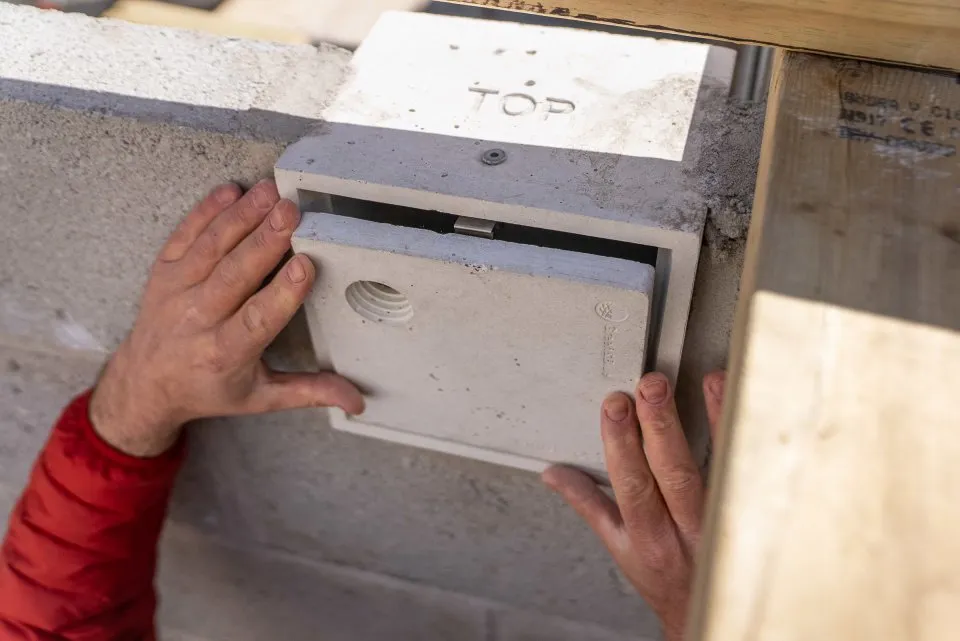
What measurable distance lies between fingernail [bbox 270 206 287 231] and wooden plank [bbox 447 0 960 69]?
11.5 inches

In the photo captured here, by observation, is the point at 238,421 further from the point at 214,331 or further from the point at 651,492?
the point at 651,492

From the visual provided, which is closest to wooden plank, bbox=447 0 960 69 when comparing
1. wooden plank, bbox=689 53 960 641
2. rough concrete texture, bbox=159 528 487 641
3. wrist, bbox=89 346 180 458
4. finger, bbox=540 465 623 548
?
wooden plank, bbox=689 53 960 641

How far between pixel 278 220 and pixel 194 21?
340 mm

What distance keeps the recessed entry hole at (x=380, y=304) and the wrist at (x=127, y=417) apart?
31 centimetres

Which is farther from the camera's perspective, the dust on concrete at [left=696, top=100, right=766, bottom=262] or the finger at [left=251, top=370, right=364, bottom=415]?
the finger at [left=251, top=370, right=364, bottom=415]

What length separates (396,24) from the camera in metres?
0.85

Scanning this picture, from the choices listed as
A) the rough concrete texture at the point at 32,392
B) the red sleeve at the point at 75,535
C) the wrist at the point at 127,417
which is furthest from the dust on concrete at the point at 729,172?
the rough concrete texture at the point at 32,392

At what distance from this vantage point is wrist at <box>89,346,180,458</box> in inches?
37.5

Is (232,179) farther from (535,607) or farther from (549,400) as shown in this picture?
(535,607)

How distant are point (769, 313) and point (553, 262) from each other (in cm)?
30

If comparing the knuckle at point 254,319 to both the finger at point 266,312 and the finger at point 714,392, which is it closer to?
the finger at point 266,312

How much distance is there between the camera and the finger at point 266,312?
0.73m

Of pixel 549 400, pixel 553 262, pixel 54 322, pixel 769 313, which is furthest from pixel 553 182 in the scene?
pixel 54 322

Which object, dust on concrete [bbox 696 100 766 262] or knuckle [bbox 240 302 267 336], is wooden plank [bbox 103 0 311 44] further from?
dust on concrete [bbox 696 100 766 262]
